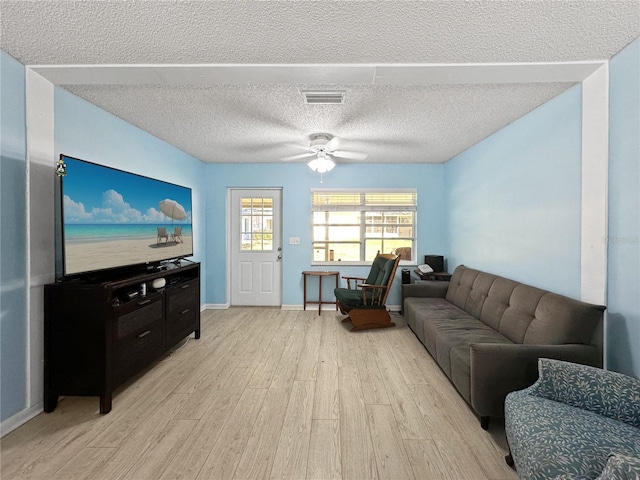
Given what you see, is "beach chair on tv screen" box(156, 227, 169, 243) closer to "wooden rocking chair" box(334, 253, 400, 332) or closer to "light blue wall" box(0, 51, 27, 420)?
"light blue wall" box(0, 51, 27, 420)

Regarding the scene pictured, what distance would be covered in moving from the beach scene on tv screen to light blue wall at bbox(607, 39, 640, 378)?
12.1ft

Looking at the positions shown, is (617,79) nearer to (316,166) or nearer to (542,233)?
(542,233)

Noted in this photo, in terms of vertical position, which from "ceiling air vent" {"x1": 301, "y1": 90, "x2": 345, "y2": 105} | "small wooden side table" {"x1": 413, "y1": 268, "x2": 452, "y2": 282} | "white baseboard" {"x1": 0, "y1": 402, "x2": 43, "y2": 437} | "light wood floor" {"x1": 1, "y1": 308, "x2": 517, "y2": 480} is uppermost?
"ceiling air vent" {"x1": 301, "y1": 90, "x2": 345, "y2": 105}

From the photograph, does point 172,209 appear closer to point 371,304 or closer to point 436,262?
point 371,304

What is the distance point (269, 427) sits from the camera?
1.92m

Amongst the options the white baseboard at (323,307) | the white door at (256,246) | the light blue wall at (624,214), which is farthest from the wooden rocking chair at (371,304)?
the light blue wall at (624,214)

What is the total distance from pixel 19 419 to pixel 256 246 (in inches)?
130

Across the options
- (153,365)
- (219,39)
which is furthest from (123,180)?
(153,365)

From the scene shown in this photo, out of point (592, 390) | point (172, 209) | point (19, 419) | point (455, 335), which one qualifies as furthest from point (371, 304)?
point (19, 419)

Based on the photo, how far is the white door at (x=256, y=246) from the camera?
4844mm

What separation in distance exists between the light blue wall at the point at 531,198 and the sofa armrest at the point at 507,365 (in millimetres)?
545

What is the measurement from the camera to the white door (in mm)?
4844

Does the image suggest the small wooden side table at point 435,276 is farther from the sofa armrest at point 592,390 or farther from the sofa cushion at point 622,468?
the sofa cushion at point 622,468

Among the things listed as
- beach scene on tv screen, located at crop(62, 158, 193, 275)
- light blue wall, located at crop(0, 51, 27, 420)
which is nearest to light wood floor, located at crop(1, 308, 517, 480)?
light blue wall, located at crop(0, 51, 27, 420)
